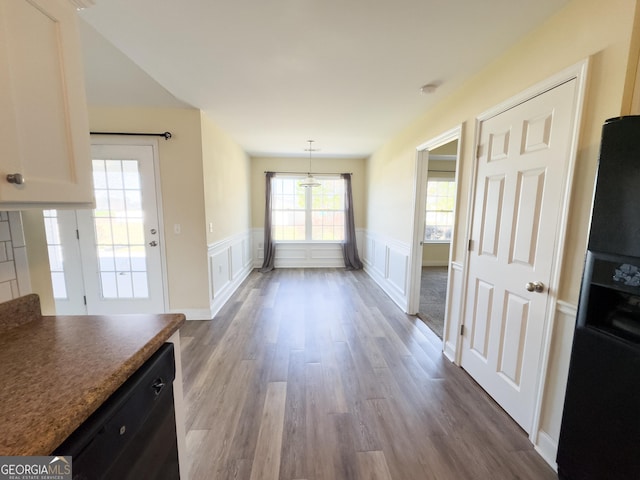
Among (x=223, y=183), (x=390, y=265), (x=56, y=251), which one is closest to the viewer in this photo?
(x=56, y=251)

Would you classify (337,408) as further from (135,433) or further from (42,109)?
(42,109)

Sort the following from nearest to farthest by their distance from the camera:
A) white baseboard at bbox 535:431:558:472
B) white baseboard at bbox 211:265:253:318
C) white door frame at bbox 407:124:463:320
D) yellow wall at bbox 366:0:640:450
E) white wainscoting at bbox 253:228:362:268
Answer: yellow wall at bbox 366:0:640:450
white baseboard at bbox 535:431:558:472
white door frame at bbox 407:124:463:320
white baseboard at bbox 211:265:253:318
white wainscoting at bbox 253:228:362:268

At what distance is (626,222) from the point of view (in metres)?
0.98

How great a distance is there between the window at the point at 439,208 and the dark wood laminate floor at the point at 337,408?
3.37 meters

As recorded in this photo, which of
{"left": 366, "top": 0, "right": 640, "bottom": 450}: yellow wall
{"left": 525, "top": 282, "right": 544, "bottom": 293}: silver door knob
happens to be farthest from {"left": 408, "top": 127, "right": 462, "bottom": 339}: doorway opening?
{"left": 525, "top": 282, "right": 544, "bottom": 293}: silver door knob

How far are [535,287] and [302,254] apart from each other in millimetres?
4746

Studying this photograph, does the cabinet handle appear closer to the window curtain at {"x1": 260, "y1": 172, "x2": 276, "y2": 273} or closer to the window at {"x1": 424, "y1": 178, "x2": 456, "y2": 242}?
the window curtain at {"x1": 260, "y1": 172, "x2": 276, "y2": 273}

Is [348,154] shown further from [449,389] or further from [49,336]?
[49,336]

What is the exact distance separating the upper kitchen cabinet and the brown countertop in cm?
48

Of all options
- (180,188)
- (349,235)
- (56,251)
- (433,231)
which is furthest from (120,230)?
(433,231)

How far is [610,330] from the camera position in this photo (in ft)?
3.54

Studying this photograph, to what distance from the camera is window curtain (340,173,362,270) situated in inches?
228

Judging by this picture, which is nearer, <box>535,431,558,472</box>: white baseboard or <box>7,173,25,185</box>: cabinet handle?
<box>7,173,25,185</box>: cabinet handle

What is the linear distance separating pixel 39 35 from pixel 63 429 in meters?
1.18
